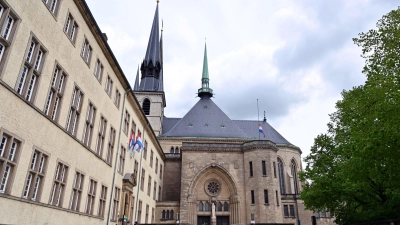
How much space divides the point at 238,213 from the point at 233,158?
6.72 metres

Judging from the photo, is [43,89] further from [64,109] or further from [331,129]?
[331,129]

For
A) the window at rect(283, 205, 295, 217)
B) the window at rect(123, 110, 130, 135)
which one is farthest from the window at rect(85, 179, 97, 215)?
the window at rect(283, 205, 295, 217)

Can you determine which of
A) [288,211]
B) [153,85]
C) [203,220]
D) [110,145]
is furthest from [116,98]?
[153,85]

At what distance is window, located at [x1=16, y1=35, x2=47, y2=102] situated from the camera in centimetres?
899

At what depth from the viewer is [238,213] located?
34.2 metres

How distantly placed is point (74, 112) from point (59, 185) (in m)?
3.30

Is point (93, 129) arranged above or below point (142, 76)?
below

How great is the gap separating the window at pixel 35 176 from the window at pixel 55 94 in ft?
4.98

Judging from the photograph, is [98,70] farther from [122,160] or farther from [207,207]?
[207,207]

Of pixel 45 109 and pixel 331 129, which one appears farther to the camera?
pixel 331 129

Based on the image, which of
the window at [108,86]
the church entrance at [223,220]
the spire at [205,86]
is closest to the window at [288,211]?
the church entrance at [223,220]

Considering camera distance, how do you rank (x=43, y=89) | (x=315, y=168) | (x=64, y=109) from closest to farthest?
(x=43, y=89) < (x=64, y=109) < (x=315, y=168)

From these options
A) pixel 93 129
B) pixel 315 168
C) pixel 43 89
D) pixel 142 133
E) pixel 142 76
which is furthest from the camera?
pixel 142 76

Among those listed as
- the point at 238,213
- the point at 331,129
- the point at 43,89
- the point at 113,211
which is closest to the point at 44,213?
the point at 43,89
